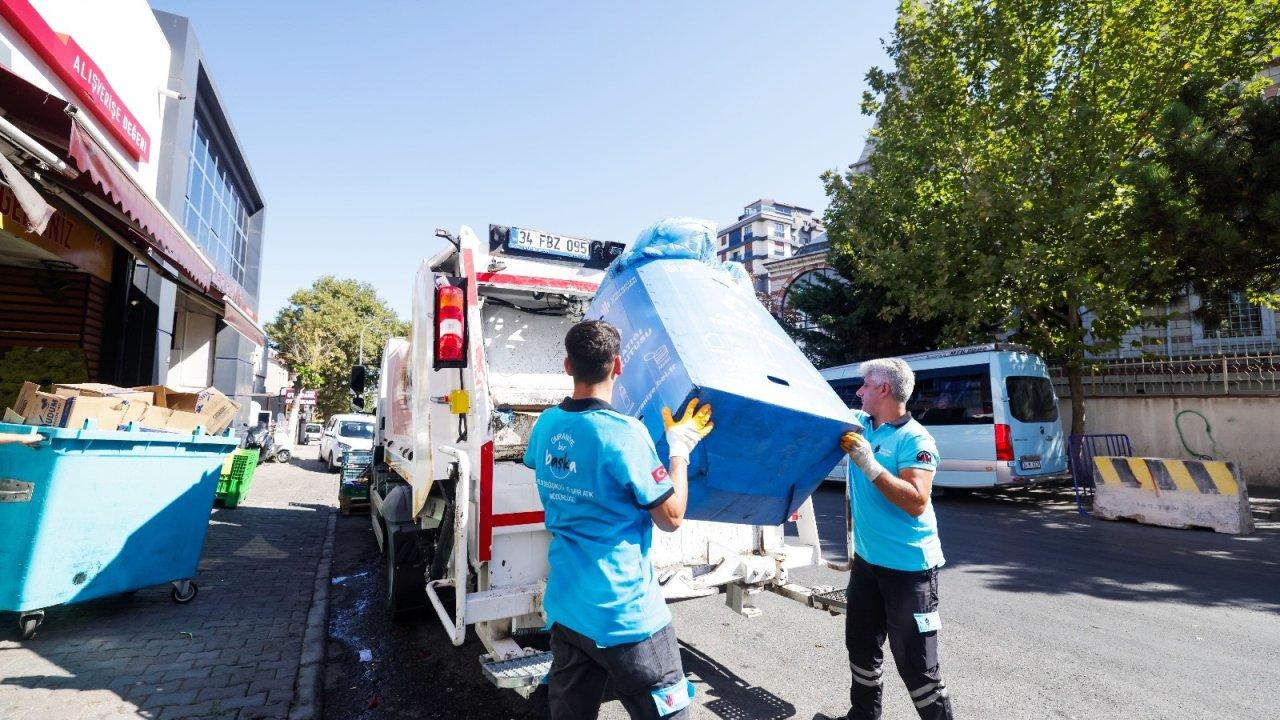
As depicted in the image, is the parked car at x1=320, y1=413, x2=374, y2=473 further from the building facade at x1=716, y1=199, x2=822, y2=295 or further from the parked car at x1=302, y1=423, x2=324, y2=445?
the building facade at x1=716, y1=199, x2=822, y2=295

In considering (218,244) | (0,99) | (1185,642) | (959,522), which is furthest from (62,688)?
(218,244)

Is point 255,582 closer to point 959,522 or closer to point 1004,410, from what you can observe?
point 959,522

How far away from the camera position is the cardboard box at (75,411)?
4402mm

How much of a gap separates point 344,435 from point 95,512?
13963 mm

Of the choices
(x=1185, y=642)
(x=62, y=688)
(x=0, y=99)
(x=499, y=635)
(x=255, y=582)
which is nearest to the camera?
(x=499, y=635)

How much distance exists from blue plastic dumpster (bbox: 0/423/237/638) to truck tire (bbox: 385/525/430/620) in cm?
150

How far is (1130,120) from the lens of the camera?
11.5 meters

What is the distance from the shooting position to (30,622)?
13.2ft

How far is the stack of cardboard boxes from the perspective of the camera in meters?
4.45

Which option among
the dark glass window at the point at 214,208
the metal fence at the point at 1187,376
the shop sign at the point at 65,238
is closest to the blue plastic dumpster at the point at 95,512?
the shop sign at the point at 65,238

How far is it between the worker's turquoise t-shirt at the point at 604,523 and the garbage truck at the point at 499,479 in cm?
89

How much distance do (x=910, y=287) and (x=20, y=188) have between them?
1269 cm

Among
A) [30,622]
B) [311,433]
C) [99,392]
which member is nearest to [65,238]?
[99,392]

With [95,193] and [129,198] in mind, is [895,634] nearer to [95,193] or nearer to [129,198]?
[129,198]
